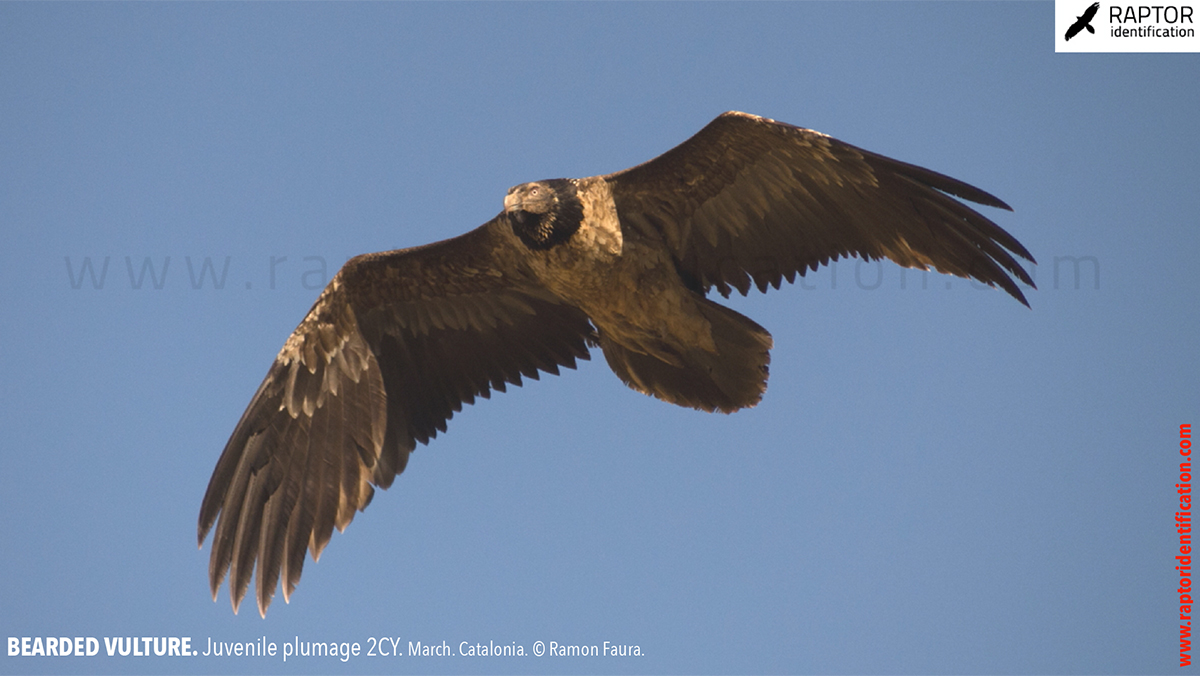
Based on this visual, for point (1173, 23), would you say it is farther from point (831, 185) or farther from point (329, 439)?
point (329, 439)

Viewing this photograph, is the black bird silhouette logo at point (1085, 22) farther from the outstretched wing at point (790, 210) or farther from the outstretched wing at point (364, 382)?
the outstretched wing at point (364, 382)

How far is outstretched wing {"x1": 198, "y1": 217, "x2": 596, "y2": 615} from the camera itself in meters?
7.73

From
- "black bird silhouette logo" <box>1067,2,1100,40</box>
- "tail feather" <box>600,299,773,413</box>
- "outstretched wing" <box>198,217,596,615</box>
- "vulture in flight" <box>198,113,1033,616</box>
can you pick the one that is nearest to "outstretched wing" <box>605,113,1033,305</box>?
"vulture in flight" <box>198,113,1033,616</box>

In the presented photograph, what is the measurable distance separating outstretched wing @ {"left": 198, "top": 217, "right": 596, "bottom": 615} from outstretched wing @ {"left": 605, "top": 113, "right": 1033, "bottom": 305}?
1.13 m

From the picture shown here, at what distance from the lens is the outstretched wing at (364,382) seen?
7730 millimetres

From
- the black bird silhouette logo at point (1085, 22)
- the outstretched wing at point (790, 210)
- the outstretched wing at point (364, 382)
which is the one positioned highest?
the black bird silhouette logo at point (1085, 22)

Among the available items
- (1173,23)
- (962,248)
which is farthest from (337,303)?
(1173,23)

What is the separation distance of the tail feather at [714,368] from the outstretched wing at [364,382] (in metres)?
0.67

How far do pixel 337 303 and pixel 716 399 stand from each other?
8.86 feet

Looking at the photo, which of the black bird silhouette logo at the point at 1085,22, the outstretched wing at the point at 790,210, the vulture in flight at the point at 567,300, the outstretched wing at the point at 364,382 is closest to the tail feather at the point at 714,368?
the vulture in flight at the point at 567,300

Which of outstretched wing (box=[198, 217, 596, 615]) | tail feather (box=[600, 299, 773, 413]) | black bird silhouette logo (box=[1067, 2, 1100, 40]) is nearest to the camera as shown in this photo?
tail feather (box=[600, 299, 773, 413])

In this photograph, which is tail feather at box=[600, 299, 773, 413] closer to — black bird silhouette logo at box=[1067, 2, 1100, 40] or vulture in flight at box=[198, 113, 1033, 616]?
vulture in flight at box=[198, 113, 1033, 616]

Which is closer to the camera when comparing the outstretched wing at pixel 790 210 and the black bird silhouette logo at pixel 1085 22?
the outstretched wing at pixel 790 210

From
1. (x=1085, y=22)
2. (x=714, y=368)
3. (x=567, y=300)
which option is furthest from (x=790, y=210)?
(x=1085, y=22)
